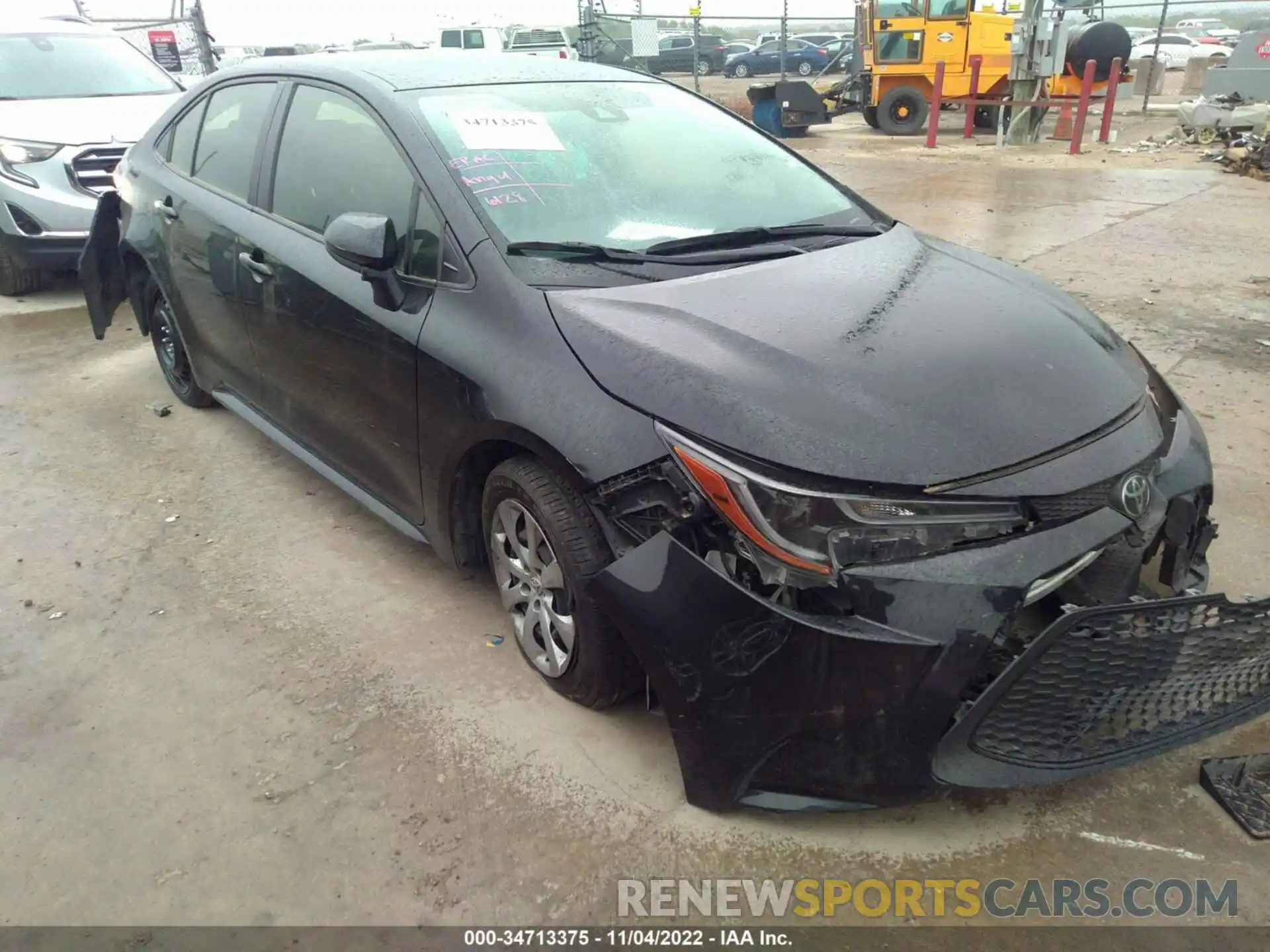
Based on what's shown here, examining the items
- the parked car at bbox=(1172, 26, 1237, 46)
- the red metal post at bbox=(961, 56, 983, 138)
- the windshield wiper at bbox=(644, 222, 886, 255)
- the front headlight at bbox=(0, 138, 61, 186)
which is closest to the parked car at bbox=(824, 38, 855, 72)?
the red metal post at bbox=(961, 56, 983, 138)

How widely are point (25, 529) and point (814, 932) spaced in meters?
3.39

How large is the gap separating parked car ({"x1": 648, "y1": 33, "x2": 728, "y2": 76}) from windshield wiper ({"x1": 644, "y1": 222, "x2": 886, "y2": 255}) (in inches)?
860

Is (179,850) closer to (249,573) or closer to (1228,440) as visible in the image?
(249,573)

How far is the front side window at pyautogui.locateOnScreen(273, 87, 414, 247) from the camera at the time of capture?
2.86m

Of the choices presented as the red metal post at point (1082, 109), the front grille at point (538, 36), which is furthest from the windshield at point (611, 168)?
the front grille at point (538, 36)

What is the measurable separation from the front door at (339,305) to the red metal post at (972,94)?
42.2ft

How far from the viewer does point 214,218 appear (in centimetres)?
370

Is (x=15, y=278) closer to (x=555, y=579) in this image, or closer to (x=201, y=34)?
(x=555, y=579)

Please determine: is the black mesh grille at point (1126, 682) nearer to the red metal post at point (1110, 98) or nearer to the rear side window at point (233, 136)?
the rear side window at point (233, 136)

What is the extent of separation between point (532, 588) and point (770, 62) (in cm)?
3139

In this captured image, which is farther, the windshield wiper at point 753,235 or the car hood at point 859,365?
the windshield wiper at point 753,235

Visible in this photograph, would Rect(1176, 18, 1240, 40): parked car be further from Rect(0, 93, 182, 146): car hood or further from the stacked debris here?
Rect(0, 93, 182, 146): car hood

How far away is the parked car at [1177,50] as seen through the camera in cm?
2602

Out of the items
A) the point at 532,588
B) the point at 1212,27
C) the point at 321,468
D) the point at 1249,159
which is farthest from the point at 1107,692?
the point at 1212,27
